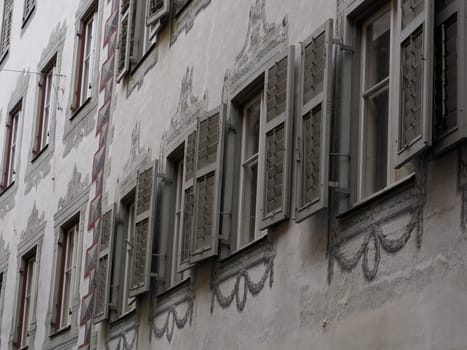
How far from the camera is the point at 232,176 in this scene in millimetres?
11672

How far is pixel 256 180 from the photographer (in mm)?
11328

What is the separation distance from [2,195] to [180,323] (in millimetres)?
11450

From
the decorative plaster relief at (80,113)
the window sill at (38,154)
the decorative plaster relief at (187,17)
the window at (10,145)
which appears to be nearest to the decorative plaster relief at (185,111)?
the decorative plaster relief at (187,17)

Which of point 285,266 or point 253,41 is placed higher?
point 253,41

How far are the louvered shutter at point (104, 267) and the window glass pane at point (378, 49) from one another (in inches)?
245

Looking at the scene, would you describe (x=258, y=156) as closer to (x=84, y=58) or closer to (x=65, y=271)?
(x=65, y=271)

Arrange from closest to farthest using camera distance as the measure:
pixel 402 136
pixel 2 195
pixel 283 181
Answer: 1. pixel 402 136
2. pixel 283 181
3. pixel 2 195

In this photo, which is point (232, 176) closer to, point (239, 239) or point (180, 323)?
point (239, 239)

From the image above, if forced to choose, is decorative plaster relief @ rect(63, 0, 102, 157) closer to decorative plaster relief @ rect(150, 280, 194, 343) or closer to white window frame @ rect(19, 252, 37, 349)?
white window frame @ rect(19, 252, 37, 349)

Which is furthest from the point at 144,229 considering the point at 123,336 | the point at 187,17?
the point at 187,17

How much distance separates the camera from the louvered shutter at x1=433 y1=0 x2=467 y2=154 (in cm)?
757

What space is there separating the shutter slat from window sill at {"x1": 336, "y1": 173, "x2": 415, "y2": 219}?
4.52 metres

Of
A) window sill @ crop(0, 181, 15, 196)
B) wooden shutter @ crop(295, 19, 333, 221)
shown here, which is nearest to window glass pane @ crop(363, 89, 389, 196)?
wooden shutter @ crop(295, 19, 333, 221)

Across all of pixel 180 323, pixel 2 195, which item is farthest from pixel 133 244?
pixel 2 195
